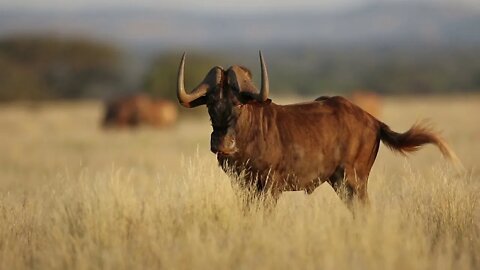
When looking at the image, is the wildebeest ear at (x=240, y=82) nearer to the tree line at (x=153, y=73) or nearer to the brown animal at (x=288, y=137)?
the brown animal at (x=288, y=137)

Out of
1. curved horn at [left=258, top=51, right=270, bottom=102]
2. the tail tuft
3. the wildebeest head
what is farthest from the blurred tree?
curved horn at [left=258, top=51, right=270, bottom=102]

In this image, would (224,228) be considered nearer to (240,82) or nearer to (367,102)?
(240,82)

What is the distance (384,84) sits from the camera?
100625mm

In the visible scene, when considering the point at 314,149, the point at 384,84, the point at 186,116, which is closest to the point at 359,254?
the point at 314,149

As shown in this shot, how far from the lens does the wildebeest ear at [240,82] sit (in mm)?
8156

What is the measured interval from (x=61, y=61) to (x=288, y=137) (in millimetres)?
66999

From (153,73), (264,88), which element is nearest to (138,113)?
(153,73)

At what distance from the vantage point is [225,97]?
823 centimetres

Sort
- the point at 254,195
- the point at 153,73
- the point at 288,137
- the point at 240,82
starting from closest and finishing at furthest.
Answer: the point at 240,82, the point at 254,195, the point at 288,137, the point at 153,73

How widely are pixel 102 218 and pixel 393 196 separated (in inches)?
129

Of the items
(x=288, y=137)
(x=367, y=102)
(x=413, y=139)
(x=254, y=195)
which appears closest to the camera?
(x=254, y=195)

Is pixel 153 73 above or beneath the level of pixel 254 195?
beneath

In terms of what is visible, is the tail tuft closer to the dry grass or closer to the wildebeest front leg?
the dry grass

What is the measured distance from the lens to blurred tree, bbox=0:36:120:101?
72.4 meters
